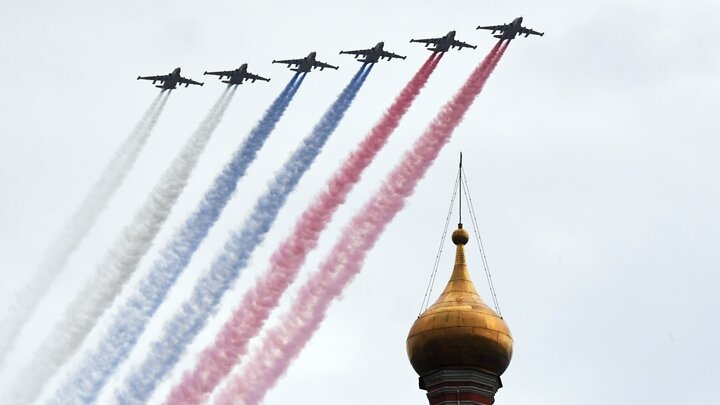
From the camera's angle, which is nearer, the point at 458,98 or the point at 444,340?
the point at 444,340

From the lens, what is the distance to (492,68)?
94312 millimetres

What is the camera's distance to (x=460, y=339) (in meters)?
76.2

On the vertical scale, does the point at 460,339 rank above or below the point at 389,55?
below

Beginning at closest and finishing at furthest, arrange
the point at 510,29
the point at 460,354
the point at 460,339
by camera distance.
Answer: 1. the point at 460,354
2. the point at 460,339
3. the point at 510,29

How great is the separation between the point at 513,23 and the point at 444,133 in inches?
296

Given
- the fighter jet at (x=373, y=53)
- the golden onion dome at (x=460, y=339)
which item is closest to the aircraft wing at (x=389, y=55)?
the fighter jet at (x=373, y=53)

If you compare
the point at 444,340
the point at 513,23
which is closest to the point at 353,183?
the point at 513,23

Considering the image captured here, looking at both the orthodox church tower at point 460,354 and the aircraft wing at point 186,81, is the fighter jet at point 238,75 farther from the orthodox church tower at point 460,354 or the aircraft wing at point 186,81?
the orthodox church tower at point 460,354

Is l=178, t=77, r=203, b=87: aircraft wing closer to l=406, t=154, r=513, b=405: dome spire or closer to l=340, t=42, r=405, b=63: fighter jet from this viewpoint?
l=340, t=42, r=405, b=63: fighter jet

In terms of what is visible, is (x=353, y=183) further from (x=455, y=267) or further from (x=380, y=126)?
(x=455, y=267)

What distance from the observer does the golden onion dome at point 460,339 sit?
76.2 meters

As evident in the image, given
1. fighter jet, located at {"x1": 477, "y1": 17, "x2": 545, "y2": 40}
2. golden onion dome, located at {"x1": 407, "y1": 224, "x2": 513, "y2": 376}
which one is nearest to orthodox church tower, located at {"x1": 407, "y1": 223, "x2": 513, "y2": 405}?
golden onion dome, located at {"x1": 407, "y1": 224, "x2": 513, "y2": 376}

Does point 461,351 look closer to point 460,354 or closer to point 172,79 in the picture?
point 460,354

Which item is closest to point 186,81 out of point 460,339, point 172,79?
point 172,79
